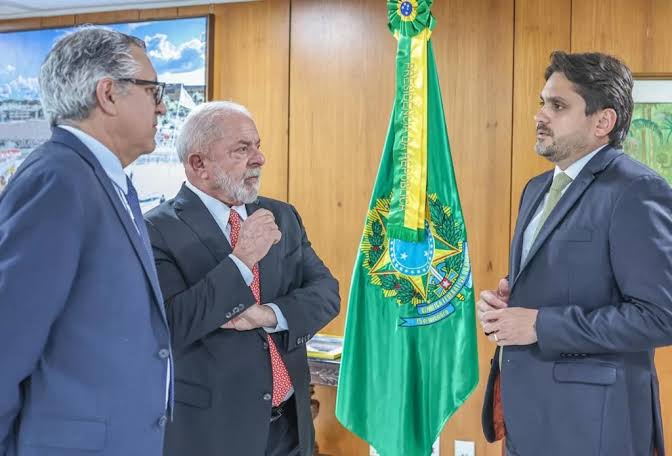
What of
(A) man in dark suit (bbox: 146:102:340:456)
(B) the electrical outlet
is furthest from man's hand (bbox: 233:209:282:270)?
(B) the electrical outlet

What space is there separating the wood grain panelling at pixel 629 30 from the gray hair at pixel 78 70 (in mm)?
2390

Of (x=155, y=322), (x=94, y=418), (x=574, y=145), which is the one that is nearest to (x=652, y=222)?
(x=574, y=145)

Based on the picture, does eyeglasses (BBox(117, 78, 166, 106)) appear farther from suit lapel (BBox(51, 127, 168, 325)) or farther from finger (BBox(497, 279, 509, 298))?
finger (BBox(497, 279, 509, 298))

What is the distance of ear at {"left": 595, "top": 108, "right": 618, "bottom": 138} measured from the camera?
190 centimetres

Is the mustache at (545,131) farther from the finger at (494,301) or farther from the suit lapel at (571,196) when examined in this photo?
the finger at (494,301)

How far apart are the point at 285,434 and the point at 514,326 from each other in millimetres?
687

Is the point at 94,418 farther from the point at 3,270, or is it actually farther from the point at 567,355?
the point at 567,355

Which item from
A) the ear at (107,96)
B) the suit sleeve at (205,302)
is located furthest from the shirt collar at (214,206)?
the ear at (107,96)

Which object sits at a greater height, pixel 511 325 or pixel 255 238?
pixel 255 238

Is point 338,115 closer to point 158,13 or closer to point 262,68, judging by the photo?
point 262,68

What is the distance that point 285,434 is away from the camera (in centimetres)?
195

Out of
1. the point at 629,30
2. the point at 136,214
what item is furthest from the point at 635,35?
the point at 136,214

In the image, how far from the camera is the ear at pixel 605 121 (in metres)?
1.90

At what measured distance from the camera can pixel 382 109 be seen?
11.5 feet
